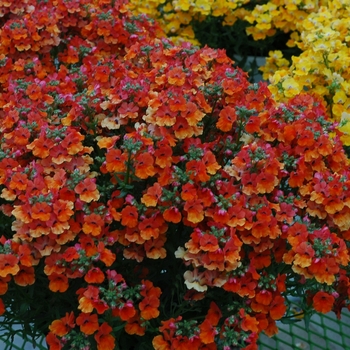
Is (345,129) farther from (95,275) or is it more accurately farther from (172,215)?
(95,275)

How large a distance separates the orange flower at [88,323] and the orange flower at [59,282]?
0.07 meters

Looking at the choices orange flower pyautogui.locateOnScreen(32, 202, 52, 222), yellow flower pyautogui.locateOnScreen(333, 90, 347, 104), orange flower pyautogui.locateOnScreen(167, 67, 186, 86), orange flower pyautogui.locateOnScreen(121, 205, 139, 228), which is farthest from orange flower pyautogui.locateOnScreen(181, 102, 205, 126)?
yellow flower pyautogui.locateOnScreen(333, 90, 347, 104)

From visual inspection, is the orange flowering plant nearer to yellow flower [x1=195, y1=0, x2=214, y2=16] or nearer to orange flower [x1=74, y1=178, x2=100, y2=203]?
orange flower [x1=74, y1=178, x2=100, y2=203]

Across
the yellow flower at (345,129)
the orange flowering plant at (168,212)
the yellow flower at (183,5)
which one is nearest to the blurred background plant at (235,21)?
the yellow flower at (183,5)

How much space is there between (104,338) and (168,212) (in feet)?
0.96

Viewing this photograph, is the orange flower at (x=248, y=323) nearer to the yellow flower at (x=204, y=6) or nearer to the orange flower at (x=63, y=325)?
the orange flower at (x=63, y=325)

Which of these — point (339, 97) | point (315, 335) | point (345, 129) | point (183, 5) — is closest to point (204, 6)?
point (183, 5)

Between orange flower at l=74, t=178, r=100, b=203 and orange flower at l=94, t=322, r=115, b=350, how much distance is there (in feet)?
0.88

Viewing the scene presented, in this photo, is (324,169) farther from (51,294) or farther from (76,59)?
(76,59)

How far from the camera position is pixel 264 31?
Answer: 2787mm

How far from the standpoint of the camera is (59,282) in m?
1.27

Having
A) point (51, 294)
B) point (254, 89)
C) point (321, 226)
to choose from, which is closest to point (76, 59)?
point (254, 89)

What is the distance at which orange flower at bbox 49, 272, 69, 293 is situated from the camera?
1.26m

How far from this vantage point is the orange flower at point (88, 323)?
1.24 metres
